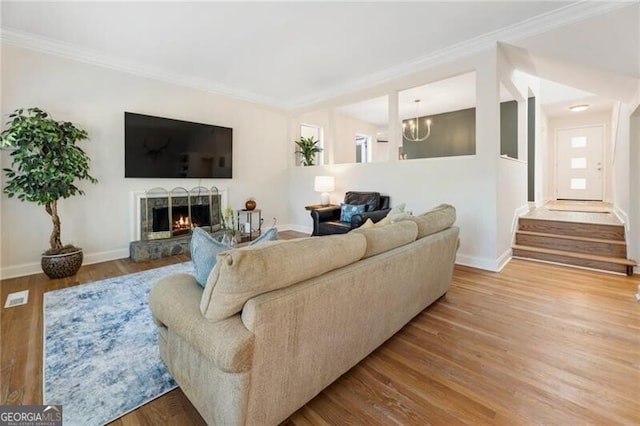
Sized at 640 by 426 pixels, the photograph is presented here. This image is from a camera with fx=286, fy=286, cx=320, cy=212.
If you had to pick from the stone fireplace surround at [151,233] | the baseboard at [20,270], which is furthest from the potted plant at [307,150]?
the baseboard at [20,270]

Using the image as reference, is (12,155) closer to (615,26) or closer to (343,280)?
(343,280)

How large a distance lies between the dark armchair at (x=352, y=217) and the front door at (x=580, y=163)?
6.48m

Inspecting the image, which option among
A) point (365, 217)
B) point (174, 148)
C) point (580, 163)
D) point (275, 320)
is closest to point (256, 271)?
point (275, 320)

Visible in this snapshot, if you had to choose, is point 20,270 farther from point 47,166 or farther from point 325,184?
point 325,184

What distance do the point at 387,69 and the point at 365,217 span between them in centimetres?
233

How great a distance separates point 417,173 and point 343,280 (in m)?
3.35

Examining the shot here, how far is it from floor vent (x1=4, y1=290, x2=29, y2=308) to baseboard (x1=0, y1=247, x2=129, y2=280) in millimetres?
720

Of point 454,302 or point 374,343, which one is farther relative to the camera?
point 454,302

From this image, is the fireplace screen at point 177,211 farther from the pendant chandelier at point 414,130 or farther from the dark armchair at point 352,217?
the pendant chandelier at point 414,130

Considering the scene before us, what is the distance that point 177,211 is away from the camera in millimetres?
4688

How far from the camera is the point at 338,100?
5.38 m

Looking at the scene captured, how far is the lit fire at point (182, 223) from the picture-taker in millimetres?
4637

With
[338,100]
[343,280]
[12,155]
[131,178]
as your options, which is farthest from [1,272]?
[338,100]

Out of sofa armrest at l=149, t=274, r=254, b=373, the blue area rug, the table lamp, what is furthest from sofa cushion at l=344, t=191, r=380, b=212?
sofa armrest at l=149, t=274, r=254, b=373
